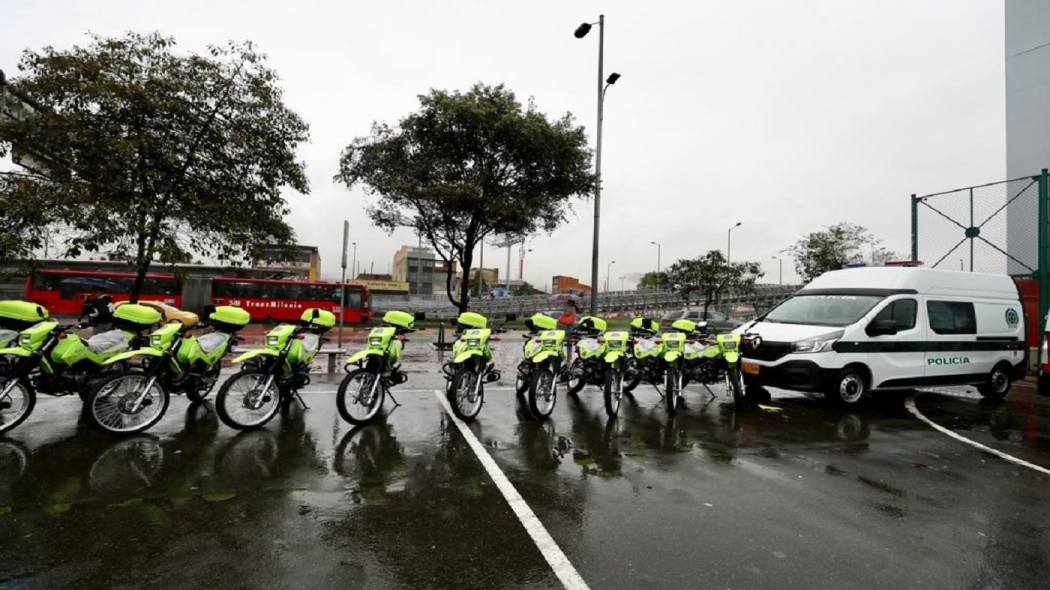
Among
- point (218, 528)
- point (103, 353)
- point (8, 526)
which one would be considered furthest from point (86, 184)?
point (218, 528)

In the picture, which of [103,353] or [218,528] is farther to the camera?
[103,353]

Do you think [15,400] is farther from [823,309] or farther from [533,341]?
[823,309]

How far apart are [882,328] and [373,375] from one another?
7.03m

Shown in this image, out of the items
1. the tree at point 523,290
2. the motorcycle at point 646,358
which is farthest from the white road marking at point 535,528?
the tree at point 523,290

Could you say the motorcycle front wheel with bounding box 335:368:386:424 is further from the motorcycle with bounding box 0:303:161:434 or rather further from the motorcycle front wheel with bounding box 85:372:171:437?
the motorcycle with bounding box 0:303:161:434

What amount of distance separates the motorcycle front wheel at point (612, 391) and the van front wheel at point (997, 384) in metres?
6.84

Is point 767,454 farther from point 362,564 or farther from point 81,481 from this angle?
point 81,481

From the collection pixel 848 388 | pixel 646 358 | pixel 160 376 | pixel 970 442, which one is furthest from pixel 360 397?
pixel 970 442

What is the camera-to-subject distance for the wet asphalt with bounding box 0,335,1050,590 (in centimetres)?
285

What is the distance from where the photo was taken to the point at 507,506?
12.4 feet

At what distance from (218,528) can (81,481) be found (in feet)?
5.38

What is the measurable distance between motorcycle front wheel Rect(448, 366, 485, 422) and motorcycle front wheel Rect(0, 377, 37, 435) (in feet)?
13.6

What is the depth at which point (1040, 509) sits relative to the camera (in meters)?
3.94

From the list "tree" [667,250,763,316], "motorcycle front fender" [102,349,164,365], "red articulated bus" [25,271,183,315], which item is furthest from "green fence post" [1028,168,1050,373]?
"red articulated bus" [25,271,183,315]
